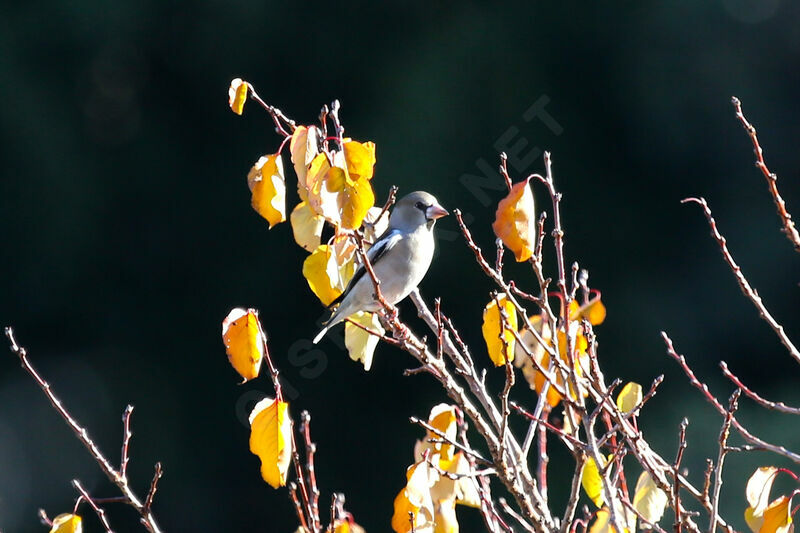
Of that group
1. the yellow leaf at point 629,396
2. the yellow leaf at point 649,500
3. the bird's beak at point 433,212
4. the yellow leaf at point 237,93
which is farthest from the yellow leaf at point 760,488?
the bird's beak at point 433,212

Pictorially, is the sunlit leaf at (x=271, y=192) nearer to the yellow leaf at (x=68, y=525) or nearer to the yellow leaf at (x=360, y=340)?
the yellow leaf at (x=360, y=340)

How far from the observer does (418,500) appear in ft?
6.26

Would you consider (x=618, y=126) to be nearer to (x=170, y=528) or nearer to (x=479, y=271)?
(x=479, y=271)

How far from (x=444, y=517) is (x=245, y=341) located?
53 centimetres

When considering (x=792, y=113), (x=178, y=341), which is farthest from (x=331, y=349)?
(x=792, y=113)

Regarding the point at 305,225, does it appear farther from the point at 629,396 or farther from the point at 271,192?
the point at 629,396

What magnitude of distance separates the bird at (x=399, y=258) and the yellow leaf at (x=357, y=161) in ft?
4.02

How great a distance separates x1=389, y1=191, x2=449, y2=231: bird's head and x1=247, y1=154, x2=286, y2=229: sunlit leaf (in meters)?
1.23

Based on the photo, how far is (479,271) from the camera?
6359 millimetres

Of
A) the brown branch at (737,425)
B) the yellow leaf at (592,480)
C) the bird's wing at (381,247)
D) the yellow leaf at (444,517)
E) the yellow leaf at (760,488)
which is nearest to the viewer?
the brown branch at (737,425)

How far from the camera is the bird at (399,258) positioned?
317cm

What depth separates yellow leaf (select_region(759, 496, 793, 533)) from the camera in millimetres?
1772

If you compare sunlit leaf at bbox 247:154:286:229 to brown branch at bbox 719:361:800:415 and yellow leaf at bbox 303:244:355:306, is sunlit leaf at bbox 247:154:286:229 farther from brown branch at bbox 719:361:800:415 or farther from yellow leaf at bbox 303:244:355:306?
brown branch at bbox 719:361:800:415

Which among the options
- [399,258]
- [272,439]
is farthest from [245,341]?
[399,258]
